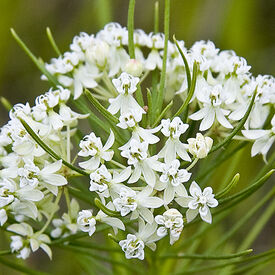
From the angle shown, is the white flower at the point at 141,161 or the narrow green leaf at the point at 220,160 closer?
the white flower at the point at 141,161

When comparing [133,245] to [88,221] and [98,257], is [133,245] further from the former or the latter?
[98,257]

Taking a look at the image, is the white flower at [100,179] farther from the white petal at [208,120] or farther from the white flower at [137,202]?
the white petal at [208,120]

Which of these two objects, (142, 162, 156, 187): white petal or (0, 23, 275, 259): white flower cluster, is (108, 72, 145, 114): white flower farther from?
(142, 162, 156, 187): white petal

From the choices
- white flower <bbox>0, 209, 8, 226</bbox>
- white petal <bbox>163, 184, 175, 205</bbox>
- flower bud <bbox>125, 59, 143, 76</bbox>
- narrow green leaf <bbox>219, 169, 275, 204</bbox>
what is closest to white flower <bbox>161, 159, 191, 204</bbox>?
white petal <bbox>163, 184, 175, 205</bbox>

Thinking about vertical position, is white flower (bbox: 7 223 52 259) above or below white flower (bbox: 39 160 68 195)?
below

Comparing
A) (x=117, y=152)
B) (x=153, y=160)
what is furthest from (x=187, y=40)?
(x=153, y=160)

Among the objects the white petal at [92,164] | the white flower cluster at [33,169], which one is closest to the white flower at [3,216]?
the white flower cluster at [33,169]

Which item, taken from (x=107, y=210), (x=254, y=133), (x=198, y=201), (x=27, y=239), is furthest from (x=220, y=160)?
(x=27, y=239)

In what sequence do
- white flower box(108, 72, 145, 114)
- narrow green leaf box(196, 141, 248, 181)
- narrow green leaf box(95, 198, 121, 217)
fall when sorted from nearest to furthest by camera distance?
narrow green leaf box(95, 198, 121, 217)
white flower box(108, 72, 145, 114)
narrow green leaf box(196, 141, 248, 181)
